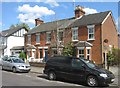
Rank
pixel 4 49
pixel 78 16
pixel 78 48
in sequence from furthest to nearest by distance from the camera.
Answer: pixel 4 49
pixel 78 16
pixel 78 48

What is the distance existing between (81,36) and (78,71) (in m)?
16.4

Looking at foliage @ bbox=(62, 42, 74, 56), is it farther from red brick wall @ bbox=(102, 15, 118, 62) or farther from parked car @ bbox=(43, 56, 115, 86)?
parked car @ bbox=(43, 56, 115, 86)

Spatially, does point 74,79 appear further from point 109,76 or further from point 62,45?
point 62,45

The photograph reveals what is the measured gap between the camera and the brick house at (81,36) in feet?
95.8

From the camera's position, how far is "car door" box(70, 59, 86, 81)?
590 inches

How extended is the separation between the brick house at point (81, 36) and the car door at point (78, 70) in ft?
32.5

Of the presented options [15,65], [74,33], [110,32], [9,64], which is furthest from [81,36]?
[15,65]

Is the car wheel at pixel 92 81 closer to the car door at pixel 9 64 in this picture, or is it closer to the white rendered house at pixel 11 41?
the car door at pixel 9 64

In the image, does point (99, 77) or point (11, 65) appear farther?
point (11, 65)

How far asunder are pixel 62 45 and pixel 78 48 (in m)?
3.17

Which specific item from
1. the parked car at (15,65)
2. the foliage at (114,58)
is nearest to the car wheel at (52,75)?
the parked car at (15,65)

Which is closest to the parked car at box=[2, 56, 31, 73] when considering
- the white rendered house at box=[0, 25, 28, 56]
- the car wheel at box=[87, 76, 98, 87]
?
the car wheel at box=[87, 76, 98, 87]

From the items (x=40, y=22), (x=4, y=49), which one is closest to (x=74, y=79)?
(x=40, y=22)

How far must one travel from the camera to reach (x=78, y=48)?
30500 millimetres
